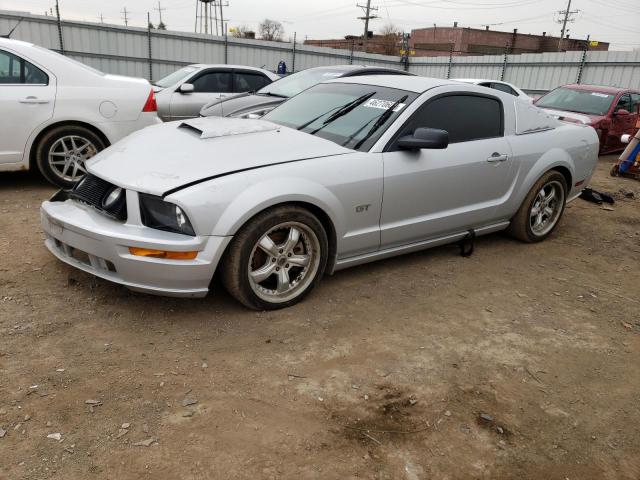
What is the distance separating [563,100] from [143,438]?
11.7 m

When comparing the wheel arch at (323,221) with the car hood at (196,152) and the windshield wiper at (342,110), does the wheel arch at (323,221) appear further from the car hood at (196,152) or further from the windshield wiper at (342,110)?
the windshield wiper at (342,110)

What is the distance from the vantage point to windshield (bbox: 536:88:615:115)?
10906 mm

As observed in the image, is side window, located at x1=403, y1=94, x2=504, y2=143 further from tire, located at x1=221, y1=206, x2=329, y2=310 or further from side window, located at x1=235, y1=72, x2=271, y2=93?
side window, located at x1=235, y1=72, x2=271, y2=93

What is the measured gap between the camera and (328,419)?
2555 millimetres

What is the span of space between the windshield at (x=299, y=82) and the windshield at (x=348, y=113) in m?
3.65

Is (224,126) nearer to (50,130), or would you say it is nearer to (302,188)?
(302,188)

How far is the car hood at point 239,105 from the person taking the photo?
7412 millimetres

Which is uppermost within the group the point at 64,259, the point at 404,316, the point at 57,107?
the point at 57,107

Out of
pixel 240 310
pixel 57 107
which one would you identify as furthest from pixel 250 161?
pixel 57 107

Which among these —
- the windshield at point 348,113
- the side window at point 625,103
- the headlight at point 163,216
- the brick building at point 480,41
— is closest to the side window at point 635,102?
the side window at point 625,103

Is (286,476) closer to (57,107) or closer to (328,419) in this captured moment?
(328,419)

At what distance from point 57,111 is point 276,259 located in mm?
3598

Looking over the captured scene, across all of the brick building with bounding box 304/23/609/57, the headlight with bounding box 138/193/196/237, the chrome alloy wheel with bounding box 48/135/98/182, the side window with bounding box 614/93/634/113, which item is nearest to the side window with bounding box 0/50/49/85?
the chrome alloy wheel with bounding box 48/135/98/182

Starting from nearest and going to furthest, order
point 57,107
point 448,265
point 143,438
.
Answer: point 143,438
point 448,265
point 57,107
